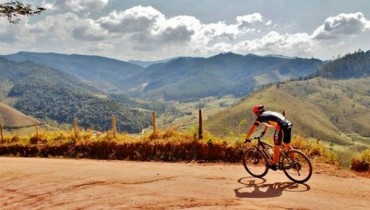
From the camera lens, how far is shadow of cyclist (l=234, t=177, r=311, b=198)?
11.0m

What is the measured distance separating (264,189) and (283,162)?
4.42 ft

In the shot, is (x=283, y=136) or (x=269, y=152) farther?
(x=269, y=152)

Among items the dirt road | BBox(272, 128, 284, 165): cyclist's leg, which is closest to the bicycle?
BBox(272, 128, 284, 165): cyclist's leg

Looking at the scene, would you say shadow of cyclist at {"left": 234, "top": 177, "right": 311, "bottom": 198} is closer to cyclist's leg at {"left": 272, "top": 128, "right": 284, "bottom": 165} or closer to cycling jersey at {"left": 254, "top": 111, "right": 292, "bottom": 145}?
cyclist's leg at {"left": 272, "top": 128, "right": 284, "bottom": 165}

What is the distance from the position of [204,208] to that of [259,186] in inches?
106

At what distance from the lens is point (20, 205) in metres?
11.6

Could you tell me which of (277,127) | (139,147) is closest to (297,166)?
(277,127)

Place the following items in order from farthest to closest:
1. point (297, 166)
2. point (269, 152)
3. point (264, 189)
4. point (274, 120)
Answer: point (269, 152)
point (274, 120)
point (297, 166)
point (264, 189)

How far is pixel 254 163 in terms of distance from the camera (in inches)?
529

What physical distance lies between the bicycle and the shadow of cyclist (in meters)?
0.41

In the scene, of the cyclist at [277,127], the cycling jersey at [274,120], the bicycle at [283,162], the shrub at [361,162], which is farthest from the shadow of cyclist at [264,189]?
the shrub at [361,162]

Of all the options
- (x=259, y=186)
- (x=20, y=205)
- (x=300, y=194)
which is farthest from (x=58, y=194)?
(x=300, y=194)

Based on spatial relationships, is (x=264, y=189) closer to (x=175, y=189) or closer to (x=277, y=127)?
(x=277, y=127)

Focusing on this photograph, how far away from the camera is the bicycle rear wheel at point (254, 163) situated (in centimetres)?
1333
